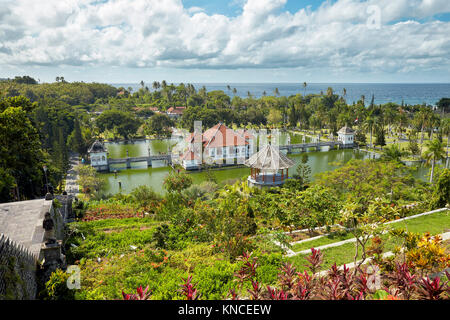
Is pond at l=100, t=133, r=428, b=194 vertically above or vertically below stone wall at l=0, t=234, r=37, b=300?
below

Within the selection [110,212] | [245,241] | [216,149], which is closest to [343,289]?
[245,241]

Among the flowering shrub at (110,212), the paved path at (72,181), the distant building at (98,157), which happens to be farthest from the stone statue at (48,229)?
the distant building at (98,157)

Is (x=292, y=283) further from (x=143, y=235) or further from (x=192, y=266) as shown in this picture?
(x=143, y=235)

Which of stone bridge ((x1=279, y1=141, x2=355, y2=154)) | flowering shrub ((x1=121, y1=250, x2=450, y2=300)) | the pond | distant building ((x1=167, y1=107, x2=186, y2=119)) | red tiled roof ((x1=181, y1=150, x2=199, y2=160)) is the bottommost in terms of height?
the pond

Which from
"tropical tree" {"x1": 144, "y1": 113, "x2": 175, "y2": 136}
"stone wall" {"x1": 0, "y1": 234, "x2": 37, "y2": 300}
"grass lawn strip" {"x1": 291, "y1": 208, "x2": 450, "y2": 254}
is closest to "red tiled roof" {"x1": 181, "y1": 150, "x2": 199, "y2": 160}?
"tropical tree" {"x1": 144, "y1": 113, "x2": 175, "y2": 136}

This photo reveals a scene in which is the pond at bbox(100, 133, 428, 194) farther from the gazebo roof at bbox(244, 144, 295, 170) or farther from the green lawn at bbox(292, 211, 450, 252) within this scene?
the green lawn at bbox(292, 211, 450, 252)
